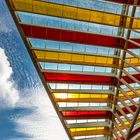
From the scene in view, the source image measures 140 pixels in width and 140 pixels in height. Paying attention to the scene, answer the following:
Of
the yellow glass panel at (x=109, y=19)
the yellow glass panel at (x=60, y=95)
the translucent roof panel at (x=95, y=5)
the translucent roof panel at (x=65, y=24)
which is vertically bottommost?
the yellow glass panel at (x=60, y=95)

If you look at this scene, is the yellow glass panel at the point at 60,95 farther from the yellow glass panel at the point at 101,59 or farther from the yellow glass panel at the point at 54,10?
the yellow glass panel at the point at 54,10

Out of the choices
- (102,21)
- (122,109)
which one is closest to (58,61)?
(102,21)

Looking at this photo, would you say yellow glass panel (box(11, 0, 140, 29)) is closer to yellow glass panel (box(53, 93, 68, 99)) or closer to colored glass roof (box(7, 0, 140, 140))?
colored glass roof (box(7, 0, 140, 140))

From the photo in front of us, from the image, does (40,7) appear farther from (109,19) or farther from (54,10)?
(109,19)

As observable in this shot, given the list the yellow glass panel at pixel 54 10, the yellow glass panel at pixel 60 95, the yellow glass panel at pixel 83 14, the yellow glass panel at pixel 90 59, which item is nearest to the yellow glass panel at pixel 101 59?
the yellow glass panel at pixel 90 59

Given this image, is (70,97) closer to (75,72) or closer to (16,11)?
(75,72)

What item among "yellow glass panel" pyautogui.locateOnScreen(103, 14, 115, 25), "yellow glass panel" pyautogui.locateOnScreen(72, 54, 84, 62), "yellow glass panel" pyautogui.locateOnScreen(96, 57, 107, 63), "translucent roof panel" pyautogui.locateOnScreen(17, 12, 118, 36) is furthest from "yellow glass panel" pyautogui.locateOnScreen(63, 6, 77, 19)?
"yellow glass panel" pyautogui.locateOnScreen(96, 57, 107, 63)

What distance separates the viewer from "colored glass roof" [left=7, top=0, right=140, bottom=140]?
694 inches

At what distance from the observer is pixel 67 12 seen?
57.8 ft

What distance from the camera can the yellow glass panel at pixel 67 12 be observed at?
16.7 m

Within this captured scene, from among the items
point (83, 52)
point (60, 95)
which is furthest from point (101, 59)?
point (60, 95)

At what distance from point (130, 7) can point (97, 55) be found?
4063 mm

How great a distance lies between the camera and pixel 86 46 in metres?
20.3

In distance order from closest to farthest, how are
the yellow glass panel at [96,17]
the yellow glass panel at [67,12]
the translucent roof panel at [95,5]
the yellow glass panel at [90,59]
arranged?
the yellow glass panel at [67,12]
the translucent roof panel at [95,5]
the yellow glass panel at [96,17]
the yellow glass panel at [90,59]
